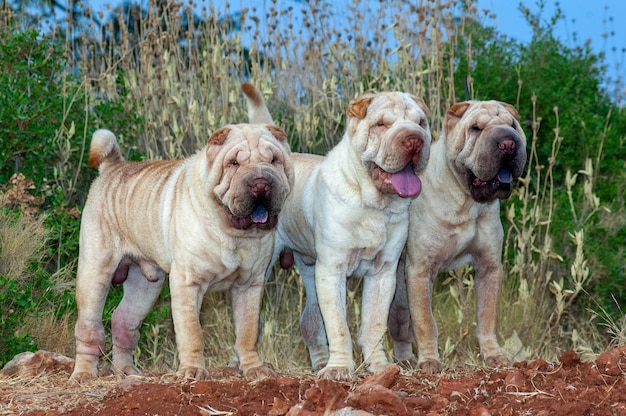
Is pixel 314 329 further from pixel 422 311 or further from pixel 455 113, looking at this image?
pixel 455 113

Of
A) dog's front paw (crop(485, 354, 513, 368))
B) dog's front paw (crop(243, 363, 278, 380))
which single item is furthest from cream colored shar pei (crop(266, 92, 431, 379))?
dog's front paw (crop(485, 354, 513, 368))

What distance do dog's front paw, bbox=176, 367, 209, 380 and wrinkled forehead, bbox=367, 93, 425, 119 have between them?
1.75 metres

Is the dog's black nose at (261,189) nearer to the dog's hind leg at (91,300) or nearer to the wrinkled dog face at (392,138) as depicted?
the wrinkled dog face at (392,138)

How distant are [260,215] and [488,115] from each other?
1.61 m

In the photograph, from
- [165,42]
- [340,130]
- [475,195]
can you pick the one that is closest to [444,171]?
[475,195]

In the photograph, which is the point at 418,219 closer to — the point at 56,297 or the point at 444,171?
the point at 444,171

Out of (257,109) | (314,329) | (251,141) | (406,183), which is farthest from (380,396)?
(257,109)

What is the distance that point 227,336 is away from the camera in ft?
24.4

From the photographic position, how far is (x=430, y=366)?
228 inches

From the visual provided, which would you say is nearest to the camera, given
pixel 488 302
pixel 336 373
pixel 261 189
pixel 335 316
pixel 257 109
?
pixel 261 189

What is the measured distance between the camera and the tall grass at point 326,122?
293 inches

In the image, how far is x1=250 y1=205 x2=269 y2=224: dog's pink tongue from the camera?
16.9 feet

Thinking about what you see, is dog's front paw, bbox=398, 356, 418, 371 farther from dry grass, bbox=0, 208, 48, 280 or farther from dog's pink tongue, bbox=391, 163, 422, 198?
dry grass, bbox=0, 208, 48, 280

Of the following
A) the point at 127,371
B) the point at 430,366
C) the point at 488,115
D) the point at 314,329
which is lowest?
the point at 127,371
